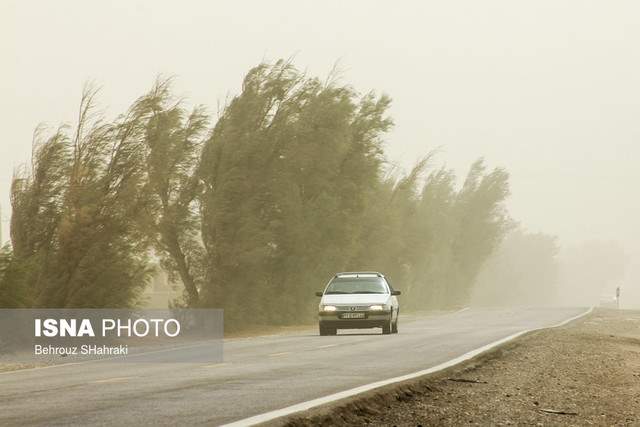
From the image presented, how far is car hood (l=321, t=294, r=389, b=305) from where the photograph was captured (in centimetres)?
3184

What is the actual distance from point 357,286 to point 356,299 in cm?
136

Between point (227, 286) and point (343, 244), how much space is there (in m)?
10.6

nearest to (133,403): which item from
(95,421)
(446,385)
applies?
(95,421)

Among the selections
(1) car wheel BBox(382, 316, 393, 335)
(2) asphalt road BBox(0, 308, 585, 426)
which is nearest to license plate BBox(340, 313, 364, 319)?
(1) car wheel BBox(382, 316, 393, 335)

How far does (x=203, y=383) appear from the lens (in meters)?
15.3

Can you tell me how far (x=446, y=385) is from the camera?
15.7m

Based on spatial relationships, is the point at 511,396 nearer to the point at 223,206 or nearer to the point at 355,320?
the point at 355,320

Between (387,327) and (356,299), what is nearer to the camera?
(356,299)

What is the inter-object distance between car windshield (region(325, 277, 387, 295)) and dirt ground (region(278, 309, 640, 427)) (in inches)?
386

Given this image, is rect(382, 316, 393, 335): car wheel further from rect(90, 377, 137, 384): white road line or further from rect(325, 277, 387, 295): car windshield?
rect(90, 377, 137, 384): white road line

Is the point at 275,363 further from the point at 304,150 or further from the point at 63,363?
the point at 304,150

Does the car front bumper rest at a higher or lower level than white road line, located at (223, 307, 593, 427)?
higher

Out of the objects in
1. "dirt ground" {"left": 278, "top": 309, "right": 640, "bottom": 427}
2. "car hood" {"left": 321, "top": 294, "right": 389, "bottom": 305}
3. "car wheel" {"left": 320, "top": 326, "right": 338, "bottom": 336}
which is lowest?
"dirt ground" {"left": 278, "top": 309, "right": 640, "bottom": 427}

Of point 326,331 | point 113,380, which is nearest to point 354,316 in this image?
point 326,331
